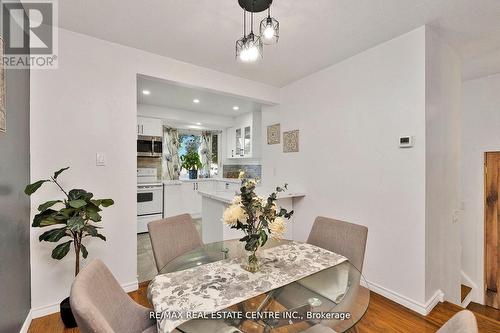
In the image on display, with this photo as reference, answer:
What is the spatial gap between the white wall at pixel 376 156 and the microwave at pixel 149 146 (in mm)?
3012

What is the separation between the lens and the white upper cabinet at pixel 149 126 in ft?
14.6

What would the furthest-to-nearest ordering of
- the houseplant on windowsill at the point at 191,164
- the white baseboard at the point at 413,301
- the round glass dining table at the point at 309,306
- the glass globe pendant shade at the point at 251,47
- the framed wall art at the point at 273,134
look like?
the houseplant on windowsill at the point at 191,164, the framed wall art at the point at 273,134, the white baseboard at the point at 413,301, the glass globe pendant shade at the point at 251,47, the round glass dining table at the point at 309,306

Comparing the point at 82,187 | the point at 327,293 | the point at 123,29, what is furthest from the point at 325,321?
the point at 123,29

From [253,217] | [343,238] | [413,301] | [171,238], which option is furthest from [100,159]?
[413,301]

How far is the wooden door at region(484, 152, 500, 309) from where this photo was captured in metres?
3.12

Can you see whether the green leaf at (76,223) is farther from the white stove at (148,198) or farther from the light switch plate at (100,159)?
the white stove at (148,198)

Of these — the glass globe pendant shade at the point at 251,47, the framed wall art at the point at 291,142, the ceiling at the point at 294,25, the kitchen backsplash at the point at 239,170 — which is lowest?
the kitchen backsplash at the point at 239,170

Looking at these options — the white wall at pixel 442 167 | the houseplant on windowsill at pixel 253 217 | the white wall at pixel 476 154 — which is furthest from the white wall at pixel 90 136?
the white wall at pixel 476 154

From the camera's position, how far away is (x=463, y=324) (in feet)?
2.31

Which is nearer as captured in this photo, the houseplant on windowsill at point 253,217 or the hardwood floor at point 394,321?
the houseplant on windowsill at point 253,217

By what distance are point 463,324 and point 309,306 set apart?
0.55 metres

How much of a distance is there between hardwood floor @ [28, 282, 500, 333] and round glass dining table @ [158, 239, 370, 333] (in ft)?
2.86

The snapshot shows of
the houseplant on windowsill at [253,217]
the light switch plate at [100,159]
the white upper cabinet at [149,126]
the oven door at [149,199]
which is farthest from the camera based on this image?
the white upper cabinet at [149,126]

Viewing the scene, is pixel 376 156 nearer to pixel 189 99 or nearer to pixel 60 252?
pixel 60 252
